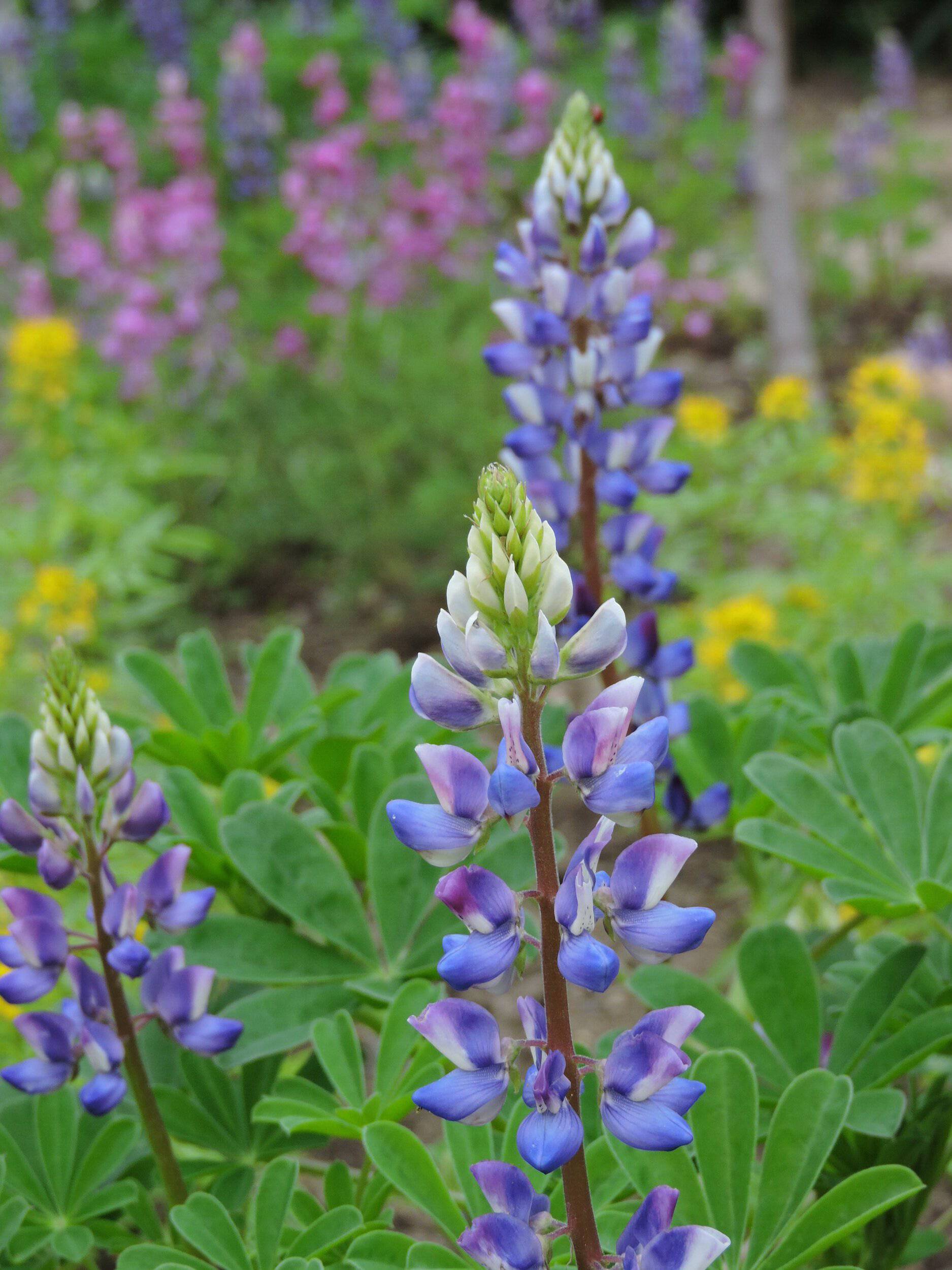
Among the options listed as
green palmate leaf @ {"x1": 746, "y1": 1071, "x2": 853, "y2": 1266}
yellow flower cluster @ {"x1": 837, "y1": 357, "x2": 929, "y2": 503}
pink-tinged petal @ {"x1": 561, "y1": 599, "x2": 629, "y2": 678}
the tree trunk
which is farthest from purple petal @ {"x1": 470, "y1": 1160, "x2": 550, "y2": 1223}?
the tree trunk

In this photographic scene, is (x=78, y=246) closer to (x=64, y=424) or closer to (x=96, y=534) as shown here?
(x=64, y=424)

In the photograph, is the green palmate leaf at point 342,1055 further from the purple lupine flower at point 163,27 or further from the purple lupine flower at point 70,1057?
the purple lupine flower at point 163,27

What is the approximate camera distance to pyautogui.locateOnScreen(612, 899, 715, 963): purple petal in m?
0.82

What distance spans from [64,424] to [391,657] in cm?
265

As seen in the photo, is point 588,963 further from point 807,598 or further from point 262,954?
point 807,598

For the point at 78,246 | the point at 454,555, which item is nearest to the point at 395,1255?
the point at 454,555

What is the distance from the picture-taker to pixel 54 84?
8.91 meters

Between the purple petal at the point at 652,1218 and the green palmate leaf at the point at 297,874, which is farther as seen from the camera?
the green palmate leaf at the point at 297,874

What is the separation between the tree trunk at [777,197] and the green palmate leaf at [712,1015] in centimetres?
437

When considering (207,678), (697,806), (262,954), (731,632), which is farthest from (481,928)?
(731,632)

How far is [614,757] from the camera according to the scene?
0.84 m

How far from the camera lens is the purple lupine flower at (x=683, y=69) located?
5891mm

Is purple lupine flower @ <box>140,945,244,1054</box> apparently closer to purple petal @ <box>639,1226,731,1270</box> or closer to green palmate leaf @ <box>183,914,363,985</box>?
green palmate leaf @ <box>183,914,363,985</box>

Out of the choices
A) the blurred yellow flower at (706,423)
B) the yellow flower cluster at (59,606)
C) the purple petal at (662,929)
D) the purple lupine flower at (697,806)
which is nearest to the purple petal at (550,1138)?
the purple petal at (662,929)
